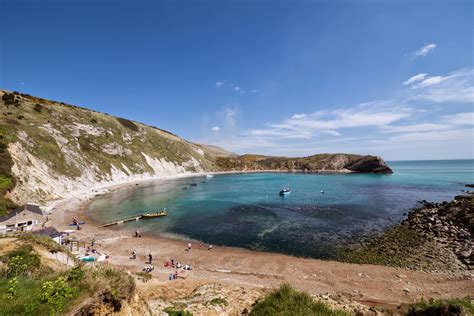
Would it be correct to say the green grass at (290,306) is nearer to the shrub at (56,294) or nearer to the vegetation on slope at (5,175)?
the shrub at (56,294)

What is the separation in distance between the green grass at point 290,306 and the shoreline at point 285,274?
26.3ft

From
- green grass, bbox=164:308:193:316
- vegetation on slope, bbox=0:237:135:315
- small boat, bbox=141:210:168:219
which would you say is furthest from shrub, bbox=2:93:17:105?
green grass, bbox=164:308:193:316

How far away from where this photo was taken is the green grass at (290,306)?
10523 mm

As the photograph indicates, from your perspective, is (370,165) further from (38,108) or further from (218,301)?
(38,108)

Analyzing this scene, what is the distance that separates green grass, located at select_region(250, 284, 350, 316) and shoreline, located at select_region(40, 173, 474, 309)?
8006 mm

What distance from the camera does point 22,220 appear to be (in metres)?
31.9

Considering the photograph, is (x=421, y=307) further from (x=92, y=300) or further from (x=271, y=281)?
(x=92, y=300)

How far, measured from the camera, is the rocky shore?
25455 millimetres

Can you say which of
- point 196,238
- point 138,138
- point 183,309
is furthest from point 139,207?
point 138,138

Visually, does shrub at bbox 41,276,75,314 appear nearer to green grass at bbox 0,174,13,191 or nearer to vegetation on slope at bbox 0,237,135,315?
vegetation on slope at bbox 0,237,135,315

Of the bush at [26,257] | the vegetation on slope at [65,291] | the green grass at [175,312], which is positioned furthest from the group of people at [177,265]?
the vegetation on slope at [65,291]

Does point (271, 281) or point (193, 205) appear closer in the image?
point (271, 281)

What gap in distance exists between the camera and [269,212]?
5006 centimetres

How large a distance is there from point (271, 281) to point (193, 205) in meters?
37.0
